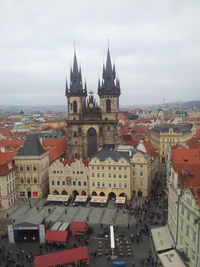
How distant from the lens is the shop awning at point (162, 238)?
138 feet

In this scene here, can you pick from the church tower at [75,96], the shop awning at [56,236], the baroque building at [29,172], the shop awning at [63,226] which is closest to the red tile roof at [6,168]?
the baroque building at [29,172]

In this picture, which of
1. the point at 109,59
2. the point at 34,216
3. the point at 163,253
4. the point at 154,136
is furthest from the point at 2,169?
the point at 154,136

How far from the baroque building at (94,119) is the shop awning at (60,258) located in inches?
2234

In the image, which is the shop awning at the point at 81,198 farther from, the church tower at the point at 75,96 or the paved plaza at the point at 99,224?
the church tower at the point at 75,96

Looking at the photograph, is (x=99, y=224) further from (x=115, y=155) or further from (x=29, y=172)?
(x=29, y=172)

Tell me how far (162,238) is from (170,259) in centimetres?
665

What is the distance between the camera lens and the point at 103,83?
97938 millimetres

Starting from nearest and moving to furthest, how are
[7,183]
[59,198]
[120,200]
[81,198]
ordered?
[120,200]
[7,183]
[81,198]
[59,198]

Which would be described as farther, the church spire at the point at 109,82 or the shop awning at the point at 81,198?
the church spire at the point at 109,82

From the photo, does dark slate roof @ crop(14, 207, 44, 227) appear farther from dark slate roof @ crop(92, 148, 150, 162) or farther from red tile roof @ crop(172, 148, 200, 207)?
red tile roof @ crop(172, 148, 200, 207)

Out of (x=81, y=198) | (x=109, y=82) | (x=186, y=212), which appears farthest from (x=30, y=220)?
(x=109, y=82)

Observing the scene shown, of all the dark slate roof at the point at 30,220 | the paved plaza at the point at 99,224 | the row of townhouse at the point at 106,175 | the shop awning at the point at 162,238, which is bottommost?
the paved plaza at the point at 99,224

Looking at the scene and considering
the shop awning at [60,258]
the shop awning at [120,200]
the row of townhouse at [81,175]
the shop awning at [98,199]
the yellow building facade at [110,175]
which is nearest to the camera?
the shop awning at [60,258]

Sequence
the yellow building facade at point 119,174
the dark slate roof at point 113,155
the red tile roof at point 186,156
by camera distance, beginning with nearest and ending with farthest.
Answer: the red tile roof at point 186,156 → the yellow building facade at point 119,174 → the dark slate roof at point 113,155
